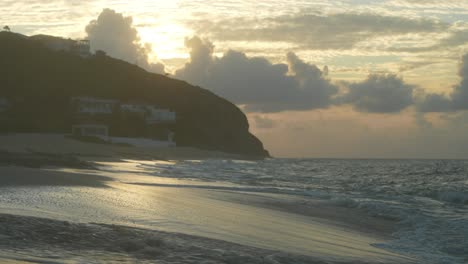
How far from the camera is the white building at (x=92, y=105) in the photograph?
283ft

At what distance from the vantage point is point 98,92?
10006 cm

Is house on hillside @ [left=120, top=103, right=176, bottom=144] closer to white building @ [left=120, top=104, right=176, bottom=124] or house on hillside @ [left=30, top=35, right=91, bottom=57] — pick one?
white building @ [left=120, top=104, right=176, bottom=124]

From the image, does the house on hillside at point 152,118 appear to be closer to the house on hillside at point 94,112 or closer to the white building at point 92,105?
the white building at point 92,105

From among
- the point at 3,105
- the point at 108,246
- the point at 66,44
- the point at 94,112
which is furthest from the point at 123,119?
the point at 108,246

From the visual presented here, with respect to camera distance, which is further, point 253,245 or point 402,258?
point 402,258

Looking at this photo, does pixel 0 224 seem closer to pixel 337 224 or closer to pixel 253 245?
pixel 253 245

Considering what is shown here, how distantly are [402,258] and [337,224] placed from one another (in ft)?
12.7

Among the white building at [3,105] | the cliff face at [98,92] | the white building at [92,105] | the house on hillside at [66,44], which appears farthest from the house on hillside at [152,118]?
the house on hillside at [66,44]

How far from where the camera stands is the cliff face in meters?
84.5

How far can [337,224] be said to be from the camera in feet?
41.7

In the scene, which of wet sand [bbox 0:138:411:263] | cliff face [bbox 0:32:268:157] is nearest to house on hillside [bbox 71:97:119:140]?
cliff face [bbox 0:32:268:157]

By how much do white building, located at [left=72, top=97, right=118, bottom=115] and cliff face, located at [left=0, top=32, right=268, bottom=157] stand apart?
83.8 inches

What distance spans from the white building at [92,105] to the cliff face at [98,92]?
6.98ft

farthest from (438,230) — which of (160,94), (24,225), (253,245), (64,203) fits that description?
(160,94)
